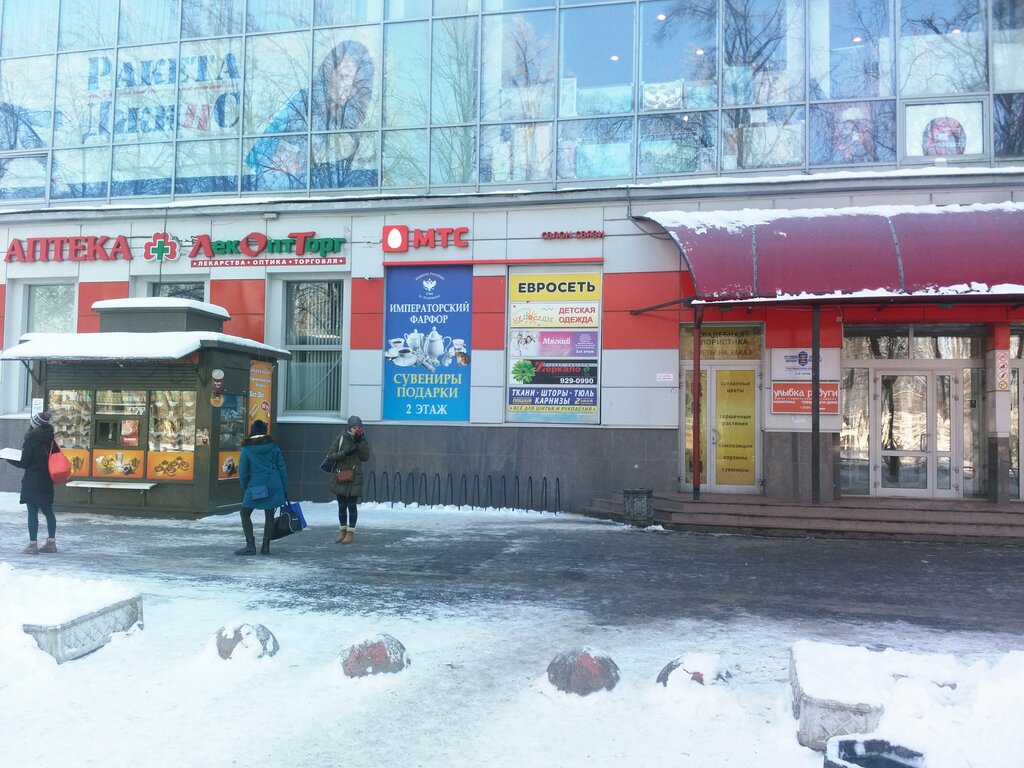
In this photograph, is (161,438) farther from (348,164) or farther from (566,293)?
(566,293)

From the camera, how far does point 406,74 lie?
1529 cm

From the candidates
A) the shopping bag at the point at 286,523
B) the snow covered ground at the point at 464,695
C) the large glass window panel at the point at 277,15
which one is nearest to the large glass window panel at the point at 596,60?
the large glass window panel at the point at 277,15

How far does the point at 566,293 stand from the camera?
563 inches

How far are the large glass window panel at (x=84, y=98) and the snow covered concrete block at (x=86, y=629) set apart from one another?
1349 centimetres

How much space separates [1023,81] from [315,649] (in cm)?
1405

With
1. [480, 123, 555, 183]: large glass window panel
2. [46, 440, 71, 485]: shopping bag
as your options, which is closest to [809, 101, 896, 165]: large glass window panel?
[480, 123, 555, 183]: large glass window panel

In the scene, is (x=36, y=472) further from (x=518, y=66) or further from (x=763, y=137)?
(x=763, y=137)

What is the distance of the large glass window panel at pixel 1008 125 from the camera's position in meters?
13.1

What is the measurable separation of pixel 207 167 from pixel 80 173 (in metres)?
2.94

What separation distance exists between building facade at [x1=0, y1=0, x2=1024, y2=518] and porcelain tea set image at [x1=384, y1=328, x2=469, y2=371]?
4cm

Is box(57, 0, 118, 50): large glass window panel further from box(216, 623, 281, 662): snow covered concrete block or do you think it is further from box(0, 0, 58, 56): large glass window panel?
box(216, 623, 281, 662): snow covered concrete block

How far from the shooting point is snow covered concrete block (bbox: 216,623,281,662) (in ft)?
18.2

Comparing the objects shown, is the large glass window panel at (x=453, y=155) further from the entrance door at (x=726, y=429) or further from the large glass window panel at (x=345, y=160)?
the entrance door at (x=726, y=429)

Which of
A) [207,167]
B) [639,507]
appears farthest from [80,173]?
[639,507]
